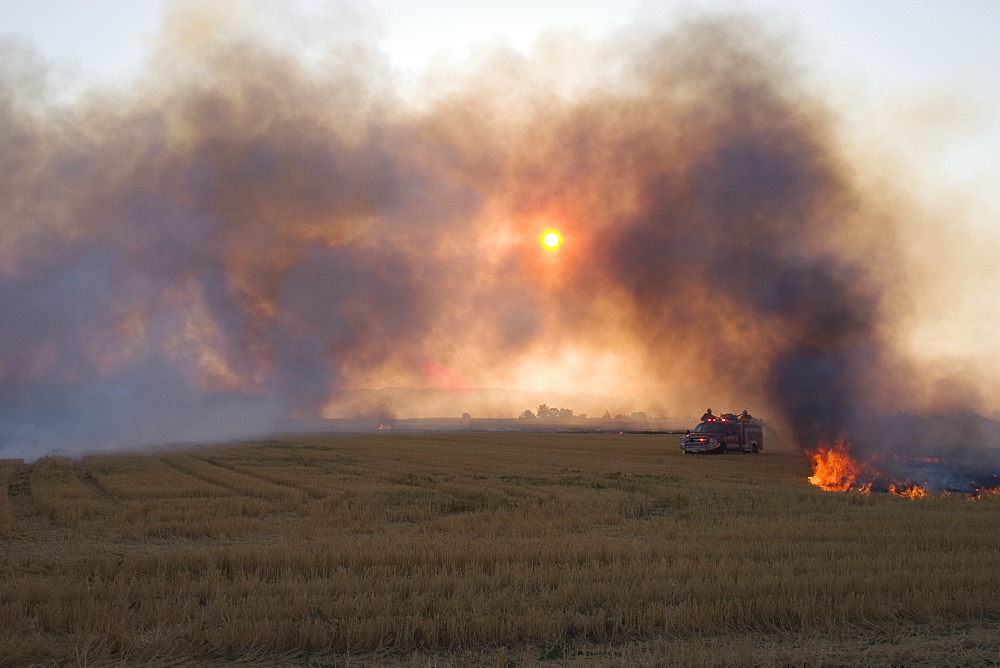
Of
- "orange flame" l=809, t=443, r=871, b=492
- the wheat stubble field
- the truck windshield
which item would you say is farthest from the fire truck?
the wheat stubble field

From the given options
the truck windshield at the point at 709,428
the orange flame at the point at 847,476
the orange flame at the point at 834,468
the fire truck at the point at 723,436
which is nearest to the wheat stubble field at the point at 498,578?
the orange flame at the point at 847,476

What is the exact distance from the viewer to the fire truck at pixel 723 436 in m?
47.1

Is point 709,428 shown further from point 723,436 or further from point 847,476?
point 847,476

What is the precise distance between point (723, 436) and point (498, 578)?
40.2 metres

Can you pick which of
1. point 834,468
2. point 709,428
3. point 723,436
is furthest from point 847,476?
point 709,428

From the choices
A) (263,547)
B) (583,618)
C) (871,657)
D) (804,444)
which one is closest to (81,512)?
(263,547)

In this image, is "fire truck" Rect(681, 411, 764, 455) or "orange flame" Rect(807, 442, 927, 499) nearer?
"orange flame" Rect(807, 442, 927, 499)

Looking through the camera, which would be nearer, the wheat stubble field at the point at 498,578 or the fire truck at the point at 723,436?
the wheat stubble field at the point at 498,578

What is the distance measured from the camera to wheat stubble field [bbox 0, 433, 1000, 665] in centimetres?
782

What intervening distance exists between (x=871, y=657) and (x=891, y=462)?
82.5 feet

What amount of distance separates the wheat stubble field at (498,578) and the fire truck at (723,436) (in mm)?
25232

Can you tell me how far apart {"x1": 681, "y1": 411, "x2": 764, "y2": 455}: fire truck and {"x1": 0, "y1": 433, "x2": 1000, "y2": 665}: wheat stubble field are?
82.8 feet

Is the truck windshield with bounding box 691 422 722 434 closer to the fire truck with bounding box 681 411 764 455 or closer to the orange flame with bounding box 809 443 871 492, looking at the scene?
the fire truck with bounding box 681 411 764 455

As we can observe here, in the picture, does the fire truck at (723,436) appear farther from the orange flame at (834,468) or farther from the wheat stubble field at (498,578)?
the wheat stubble field at (498,578)
